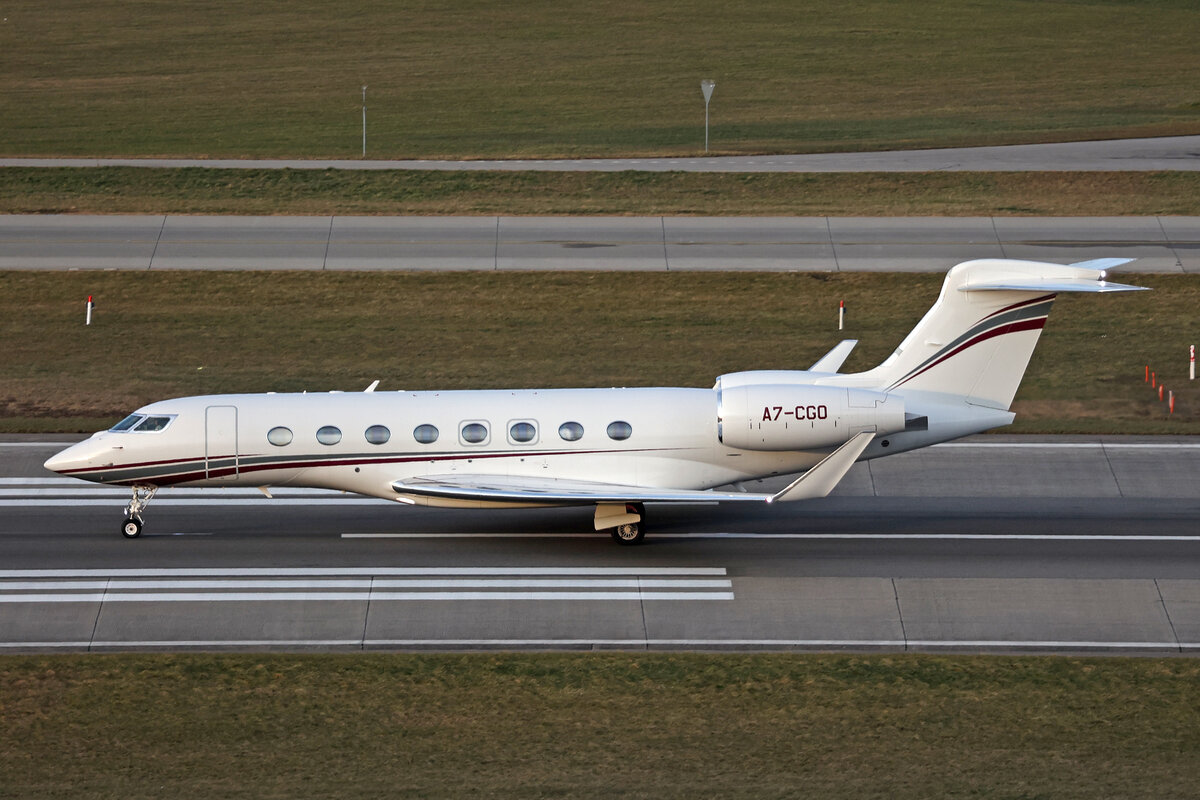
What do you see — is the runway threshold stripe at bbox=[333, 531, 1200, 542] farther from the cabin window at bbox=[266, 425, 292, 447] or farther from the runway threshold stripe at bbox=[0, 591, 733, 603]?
the runway threshold stripe at bbox=[0, 591, 733, 603]

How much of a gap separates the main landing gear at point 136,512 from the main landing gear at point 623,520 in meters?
8.16

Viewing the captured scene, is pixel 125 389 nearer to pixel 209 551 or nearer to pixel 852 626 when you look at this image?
pixel 209 551

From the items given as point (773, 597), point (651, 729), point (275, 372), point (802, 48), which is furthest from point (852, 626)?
point (802, 48)

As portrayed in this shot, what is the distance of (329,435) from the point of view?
28.4m

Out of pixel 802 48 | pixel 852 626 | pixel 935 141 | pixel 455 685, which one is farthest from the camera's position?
pixel 802 48

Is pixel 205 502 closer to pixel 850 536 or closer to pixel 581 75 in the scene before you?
pixel 850 536

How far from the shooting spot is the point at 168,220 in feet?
170

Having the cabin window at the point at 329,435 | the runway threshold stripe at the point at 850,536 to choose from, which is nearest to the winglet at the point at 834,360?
the runway threshold stripe at the point at 850,536

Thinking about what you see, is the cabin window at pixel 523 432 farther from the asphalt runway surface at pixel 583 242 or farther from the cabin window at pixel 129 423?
the asphalt runway surface at pixel 583 242

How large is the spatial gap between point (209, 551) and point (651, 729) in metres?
10.6

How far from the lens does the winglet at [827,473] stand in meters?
26.2

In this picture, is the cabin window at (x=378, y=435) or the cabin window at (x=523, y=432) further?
the cabin window at (x=378, y=435)

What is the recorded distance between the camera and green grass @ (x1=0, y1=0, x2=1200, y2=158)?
64438 mm

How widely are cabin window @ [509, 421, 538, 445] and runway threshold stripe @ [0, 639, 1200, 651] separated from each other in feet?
15.5
